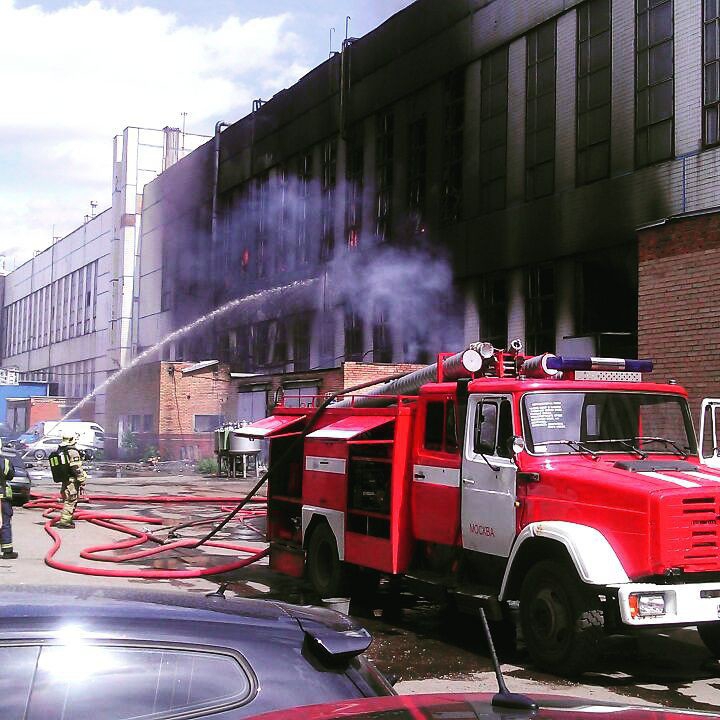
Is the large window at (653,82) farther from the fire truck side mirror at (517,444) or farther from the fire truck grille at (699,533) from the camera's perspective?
the fire truck grille at (699,533)

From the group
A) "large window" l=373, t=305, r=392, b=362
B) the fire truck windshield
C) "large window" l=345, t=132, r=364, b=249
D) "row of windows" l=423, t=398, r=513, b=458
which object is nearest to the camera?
the fire truck windshield

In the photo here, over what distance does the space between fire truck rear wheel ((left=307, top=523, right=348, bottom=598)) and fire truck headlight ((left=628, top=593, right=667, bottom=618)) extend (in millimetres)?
3880

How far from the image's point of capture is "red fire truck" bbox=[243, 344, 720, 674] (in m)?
6.70

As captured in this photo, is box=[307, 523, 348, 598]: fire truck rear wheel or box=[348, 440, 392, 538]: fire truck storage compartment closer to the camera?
box=[348, 440, 392, 538]: fire truck storage compartment

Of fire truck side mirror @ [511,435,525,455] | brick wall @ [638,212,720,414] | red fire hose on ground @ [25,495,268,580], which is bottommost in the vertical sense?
red fire hose on ground @ [25,495,268,580]

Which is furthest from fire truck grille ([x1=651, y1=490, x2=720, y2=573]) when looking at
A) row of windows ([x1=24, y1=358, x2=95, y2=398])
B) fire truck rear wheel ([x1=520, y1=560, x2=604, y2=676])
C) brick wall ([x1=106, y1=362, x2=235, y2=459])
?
row of windows ([x1=24, y1=358, x2=95, y2=398])

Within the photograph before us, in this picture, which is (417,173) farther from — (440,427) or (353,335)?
(440,427)

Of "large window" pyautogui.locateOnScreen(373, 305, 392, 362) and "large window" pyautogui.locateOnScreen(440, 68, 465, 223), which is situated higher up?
"large window" pyautogui.locateOnScreen(440, 68, 465, 223)

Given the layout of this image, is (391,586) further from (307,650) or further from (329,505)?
(307,650)

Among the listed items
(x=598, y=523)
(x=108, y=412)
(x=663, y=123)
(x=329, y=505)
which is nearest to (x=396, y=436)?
(x=329, y=505)

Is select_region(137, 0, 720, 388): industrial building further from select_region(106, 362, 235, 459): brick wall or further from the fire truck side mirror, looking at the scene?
the fire truck side mirror

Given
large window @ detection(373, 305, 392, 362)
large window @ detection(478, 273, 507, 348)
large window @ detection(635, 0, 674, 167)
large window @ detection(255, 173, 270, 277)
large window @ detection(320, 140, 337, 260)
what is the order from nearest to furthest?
large window @ detection(635, 0, 674, 167) < large window @ detection(478, 273, 507, 348) < large window @ detection(373, 305, 392, 362) < large window @ detection(320, 140, 337, 260) < large window @ detection(255, 173, 270, 277)

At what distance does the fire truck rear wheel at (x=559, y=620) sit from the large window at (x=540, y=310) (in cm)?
1454

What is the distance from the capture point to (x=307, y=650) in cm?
288
